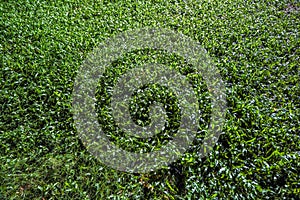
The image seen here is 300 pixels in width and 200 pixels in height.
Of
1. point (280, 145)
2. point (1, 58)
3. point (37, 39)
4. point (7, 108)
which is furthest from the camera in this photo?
point (37, 39)

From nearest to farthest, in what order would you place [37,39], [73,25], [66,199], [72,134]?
[66,199]
[72,134]
[37,39]
[73,25]

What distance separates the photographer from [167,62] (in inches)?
142

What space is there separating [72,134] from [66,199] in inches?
27.5

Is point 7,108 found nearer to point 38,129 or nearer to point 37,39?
point 38,129

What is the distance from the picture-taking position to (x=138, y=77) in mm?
3406

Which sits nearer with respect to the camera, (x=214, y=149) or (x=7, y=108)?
(x=214, y=149)

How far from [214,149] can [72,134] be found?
4.66 feet

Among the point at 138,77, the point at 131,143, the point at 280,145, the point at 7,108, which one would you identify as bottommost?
the point at 7,108

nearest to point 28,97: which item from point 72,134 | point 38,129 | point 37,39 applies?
point 38,129

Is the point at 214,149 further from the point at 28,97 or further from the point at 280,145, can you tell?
the point at 28,97

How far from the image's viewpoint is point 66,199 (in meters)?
2.35

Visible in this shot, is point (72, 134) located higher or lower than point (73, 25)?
lower

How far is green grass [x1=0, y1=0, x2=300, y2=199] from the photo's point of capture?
2.42 meters

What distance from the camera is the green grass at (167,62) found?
7.93ft
